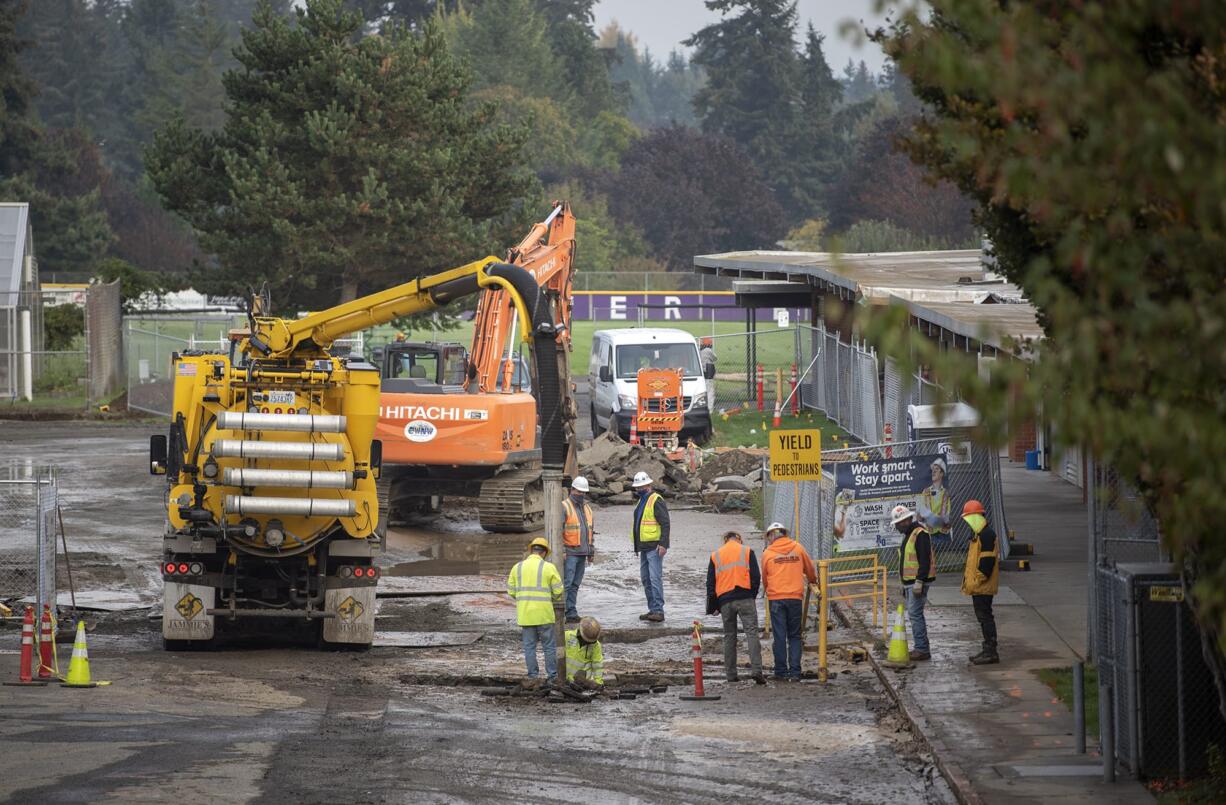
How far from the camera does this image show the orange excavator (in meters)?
25.3

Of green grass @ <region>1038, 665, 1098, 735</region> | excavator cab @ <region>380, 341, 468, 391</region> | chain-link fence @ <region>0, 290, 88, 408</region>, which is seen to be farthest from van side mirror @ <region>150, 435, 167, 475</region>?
chain-link fence @ <region>0, 290, 88, 408</region>

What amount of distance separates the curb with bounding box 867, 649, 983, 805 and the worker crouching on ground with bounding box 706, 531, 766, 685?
1.31 meters

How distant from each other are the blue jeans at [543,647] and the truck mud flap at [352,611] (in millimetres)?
2364

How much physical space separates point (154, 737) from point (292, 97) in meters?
38.3

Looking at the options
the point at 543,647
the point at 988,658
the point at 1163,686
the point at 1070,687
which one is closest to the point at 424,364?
the point at 543,647

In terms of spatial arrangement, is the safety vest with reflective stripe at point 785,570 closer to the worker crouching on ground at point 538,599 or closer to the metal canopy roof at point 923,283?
the worker crouching on ground at point 538,599

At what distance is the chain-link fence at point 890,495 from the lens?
21359 mm

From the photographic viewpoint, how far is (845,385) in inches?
1614

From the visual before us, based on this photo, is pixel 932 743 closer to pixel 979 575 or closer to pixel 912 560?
pixel 979 575

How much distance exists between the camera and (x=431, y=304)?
20.0m

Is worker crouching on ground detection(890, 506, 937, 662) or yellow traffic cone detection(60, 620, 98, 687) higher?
worker crouching on ground detection(890, 506, 937, 662)

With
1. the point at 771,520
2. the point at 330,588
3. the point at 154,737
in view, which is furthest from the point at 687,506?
the point at 154,737

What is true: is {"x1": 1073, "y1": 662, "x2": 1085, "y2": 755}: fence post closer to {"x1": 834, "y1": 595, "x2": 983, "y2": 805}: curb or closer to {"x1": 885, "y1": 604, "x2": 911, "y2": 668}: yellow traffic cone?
{"x1": 834, "y1": 595, "x2": 983, "y2": 805}: curb

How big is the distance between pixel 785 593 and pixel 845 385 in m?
24.4
